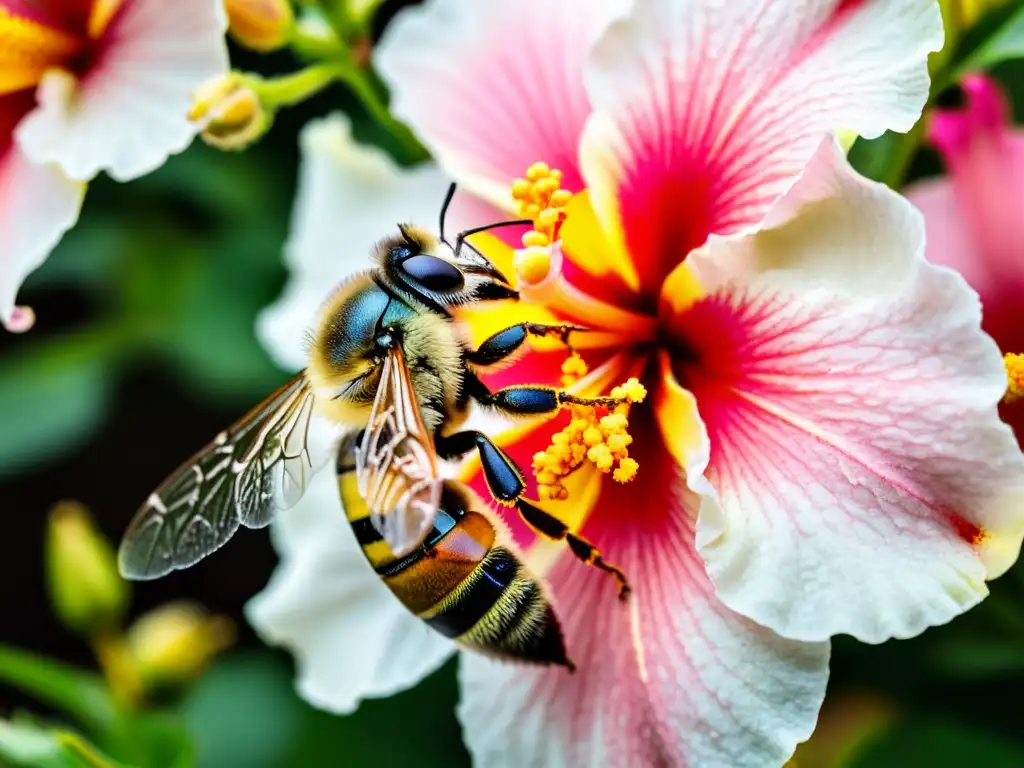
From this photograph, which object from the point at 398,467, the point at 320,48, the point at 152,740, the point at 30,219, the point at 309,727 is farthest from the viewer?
the point at 309,727

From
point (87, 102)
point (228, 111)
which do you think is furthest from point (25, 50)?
point (228, 111)

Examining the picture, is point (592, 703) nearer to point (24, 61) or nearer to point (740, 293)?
point (740, 293)

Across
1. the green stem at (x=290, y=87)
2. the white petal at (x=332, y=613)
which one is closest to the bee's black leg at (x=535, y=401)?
the white petal at (x=332, y=613)

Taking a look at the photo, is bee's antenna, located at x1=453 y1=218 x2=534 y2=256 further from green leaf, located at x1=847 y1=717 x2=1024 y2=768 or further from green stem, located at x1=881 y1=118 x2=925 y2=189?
green leaf, located at x1=847 y1=717 x2=1024 y2=768

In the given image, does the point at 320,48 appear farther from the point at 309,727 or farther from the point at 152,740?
the point at 309,727

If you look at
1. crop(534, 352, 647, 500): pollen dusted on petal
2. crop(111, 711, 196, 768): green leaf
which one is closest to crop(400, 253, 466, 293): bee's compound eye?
crop(534, 352, 647, 500): pollen dusted on petal

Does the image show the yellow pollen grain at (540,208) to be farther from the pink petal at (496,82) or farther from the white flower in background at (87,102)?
the white flower in background at (87,102)

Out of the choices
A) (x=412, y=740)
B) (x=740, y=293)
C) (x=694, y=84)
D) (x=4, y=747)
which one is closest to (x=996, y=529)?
(x=740, y=293)
